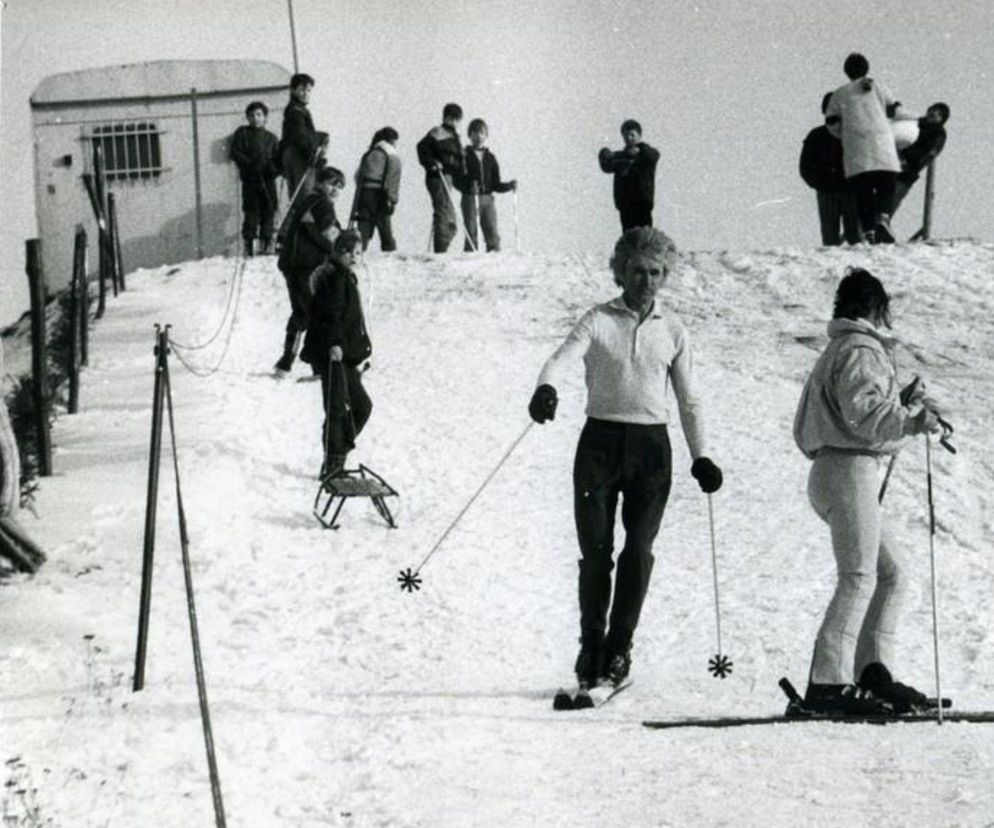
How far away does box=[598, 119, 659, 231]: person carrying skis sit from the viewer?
1930 cm

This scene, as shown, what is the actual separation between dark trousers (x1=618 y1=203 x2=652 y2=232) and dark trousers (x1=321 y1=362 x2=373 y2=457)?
24.6 ft

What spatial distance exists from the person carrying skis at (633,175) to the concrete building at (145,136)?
4781 millimetres

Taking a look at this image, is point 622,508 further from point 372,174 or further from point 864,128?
point 372,174

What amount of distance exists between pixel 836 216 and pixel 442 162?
412cm

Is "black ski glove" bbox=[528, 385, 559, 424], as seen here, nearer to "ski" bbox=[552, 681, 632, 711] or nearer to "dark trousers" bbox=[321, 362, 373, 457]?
"ski" bbox=[552, 681, 632, 711]

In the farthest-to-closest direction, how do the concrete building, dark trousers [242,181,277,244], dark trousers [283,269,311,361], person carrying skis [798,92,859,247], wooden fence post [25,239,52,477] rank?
1. the concrete building
2. dark trousers [242,181,277,244]
3. person carrying skis [798,92,859,247]
4. dark trousers [283,269,311,361]
5. wooden fence post [25,239,52,477]

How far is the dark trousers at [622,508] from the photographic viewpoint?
25.6 ft

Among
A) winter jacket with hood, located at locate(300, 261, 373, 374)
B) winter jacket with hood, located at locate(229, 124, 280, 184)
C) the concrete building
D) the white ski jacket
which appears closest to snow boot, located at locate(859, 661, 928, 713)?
the white ski jacket

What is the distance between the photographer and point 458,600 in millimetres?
9703

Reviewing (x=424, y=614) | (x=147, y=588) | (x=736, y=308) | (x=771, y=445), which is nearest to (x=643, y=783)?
(x=147, y=588)

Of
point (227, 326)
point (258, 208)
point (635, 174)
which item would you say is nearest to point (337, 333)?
point (227, 326)

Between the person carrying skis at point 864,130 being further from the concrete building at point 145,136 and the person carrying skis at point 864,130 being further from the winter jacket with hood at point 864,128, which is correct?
the concrete building at point 145,136

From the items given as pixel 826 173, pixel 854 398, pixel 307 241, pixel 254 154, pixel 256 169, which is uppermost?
pixel 254 154

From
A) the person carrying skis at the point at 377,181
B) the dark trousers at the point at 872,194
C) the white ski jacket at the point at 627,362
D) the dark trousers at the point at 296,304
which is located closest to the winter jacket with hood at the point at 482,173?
the person carrying skis at the point at 377,181
